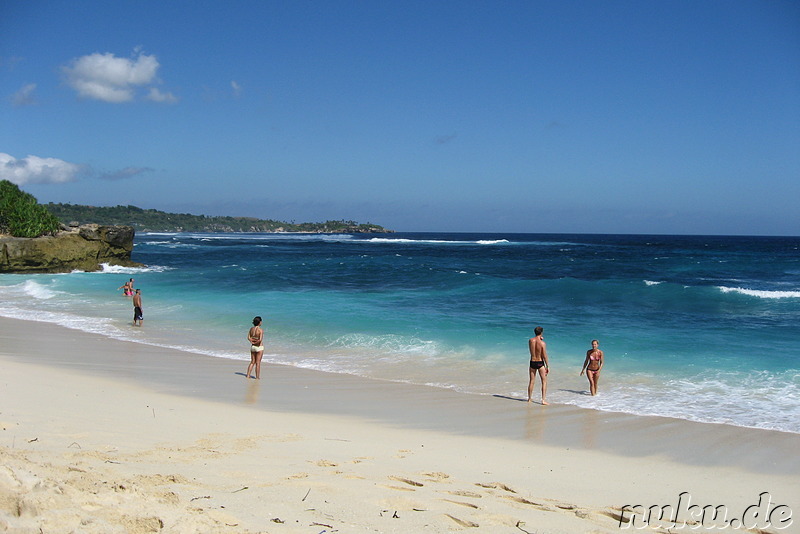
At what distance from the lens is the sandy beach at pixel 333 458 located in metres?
4.00

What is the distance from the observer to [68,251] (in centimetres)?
3416

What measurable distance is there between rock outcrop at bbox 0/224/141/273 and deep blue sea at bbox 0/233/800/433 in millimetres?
1552

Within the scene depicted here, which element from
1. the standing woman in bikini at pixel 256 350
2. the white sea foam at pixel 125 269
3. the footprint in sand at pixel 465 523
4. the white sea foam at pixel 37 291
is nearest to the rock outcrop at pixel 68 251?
the white sea foam at pixel 125 269

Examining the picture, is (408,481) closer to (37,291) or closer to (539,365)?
(539,365)

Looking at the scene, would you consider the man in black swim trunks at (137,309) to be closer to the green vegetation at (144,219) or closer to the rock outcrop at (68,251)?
the rock outcrop at (68,251)

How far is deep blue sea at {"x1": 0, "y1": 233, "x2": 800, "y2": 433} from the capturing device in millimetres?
11141

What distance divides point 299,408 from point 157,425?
2359 mm

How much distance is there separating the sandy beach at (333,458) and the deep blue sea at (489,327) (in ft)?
5.63

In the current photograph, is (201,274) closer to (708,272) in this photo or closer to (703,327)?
(703,327)

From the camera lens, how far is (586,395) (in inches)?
416

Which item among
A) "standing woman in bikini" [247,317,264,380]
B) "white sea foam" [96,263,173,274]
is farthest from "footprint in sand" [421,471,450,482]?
"white sea foam" [96,263,173,274]

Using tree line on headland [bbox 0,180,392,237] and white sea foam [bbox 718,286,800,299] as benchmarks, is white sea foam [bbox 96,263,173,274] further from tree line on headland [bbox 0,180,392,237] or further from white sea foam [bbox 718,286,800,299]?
white sea foam [bbox 718,286,800,299]

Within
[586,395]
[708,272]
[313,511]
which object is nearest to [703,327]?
[586,395]

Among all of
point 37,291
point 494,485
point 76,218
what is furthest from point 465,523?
point 76,218
